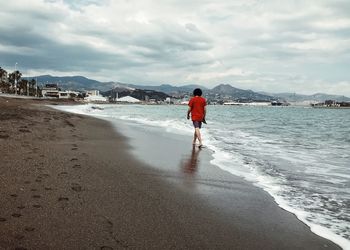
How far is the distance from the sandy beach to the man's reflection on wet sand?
0.27 m

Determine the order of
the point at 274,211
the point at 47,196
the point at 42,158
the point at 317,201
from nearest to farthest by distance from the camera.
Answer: the point at 47,196
the point at 274,211
the point at 317,201
the point at 42,158

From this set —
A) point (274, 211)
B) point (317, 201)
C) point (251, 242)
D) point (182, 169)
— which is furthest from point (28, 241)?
point (182, 169)

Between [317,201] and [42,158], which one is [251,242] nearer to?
[317,201]

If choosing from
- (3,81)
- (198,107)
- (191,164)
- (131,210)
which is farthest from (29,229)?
(3,81)

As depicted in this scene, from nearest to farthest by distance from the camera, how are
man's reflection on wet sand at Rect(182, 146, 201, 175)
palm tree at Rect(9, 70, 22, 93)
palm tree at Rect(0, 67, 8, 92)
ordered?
man's reflection on wet sand at Rect(182, 146, 201, 175)
palm tree at Rect(0, 67, 8, 92)
palm tree at Rect(9, 70, 22, 93)

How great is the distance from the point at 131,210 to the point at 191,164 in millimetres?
4730

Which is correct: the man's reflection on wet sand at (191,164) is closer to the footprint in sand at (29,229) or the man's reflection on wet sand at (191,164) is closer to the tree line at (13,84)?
the footprint in sand at (29,229)

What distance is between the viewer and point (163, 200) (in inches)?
232

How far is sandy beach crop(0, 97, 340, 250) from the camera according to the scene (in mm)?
4129

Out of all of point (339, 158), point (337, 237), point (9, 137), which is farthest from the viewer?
point (339, 158)

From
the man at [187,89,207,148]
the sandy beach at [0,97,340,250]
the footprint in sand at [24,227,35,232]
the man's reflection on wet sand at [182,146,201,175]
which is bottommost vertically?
the man's reflection on wet sand at [182,146,201,175]

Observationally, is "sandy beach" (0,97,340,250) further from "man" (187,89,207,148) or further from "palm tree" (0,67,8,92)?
"palm tree" (0,67,8,92)

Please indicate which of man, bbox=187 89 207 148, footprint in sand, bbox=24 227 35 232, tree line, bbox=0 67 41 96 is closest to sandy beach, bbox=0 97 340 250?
footprint in sand, bbox=24 227 35 232

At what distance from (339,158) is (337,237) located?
357 inches
